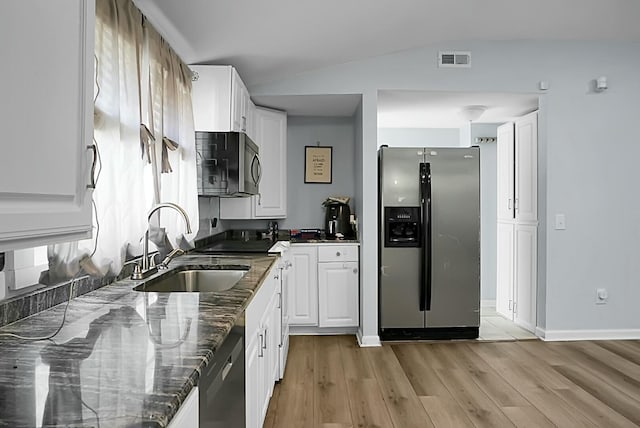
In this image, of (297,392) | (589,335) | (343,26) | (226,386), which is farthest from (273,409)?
(589,335)

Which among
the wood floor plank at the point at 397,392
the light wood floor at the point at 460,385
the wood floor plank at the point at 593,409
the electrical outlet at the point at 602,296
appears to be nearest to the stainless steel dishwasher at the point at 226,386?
the light wood floor at the point at 460,385

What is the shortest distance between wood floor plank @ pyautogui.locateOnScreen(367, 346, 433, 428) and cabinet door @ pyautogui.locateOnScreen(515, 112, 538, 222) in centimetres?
196

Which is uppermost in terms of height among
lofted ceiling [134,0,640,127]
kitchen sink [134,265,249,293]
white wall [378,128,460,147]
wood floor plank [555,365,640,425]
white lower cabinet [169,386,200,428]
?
lofted ceiling [134,0,640,127]

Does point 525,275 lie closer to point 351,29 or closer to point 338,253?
point 338,253

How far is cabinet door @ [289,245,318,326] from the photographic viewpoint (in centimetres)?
424

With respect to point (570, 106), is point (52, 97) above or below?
below

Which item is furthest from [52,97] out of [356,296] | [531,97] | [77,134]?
[531,97]

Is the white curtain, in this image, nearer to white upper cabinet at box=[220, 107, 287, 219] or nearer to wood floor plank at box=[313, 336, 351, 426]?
wood floor plank at box=[313, 336, 351, 426]

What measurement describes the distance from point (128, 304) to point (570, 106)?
4.11 m

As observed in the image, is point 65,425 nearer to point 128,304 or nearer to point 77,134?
point 77,134

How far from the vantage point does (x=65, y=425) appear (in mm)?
687

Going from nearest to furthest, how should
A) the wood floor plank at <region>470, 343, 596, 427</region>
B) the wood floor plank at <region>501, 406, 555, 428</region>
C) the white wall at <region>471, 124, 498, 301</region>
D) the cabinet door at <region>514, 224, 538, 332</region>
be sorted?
1. the wood floor plank at <region>501, 406, 555, 428</region>
2. the wood floor plank at <region>470, 343, 596, 427</region>
3. the cabinet door at <region>514, 224, 538, 332</region>
4. the white wall at <region>471, 124, 498, 301</region>

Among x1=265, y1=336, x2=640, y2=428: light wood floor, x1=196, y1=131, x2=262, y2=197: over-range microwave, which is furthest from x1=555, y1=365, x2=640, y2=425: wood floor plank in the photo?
x1=196, y1=131, x2=262, y2=197: over-range microwave

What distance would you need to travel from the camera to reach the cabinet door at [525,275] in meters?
4.30
